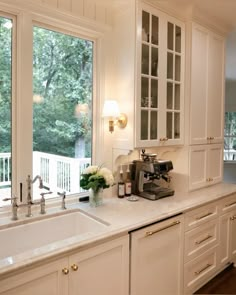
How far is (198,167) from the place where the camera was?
2797 mm

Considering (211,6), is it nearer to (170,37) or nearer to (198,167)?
(170,37)

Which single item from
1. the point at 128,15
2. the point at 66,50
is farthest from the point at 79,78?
the point at 128,15

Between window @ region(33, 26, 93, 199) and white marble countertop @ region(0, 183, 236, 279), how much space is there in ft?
1.14

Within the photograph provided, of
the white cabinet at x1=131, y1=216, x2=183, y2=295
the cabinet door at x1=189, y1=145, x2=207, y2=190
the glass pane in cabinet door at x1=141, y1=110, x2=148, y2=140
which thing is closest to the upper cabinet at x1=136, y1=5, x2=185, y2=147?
the glass pane in cabinet door at x1=141, y1=110, x2=148, y2=140

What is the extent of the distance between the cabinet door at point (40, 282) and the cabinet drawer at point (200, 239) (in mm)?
1163

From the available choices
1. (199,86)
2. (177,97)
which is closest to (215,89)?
(199,86)

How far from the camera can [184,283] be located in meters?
2.27

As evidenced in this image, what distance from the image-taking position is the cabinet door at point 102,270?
5.09ft

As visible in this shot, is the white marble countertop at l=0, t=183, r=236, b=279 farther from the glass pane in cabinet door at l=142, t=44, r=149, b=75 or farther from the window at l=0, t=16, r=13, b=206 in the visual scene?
the glass pane in cabinet door at l=142, t=44, r=149, b=75

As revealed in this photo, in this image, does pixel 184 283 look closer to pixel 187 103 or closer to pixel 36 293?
pixel 36 293

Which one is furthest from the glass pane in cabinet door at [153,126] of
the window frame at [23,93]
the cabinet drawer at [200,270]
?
the cabinet drawer at [200,270]

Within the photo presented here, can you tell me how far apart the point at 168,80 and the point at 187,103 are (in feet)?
1.07

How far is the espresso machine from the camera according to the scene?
2.43 metres

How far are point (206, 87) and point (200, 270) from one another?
5.88 feet
